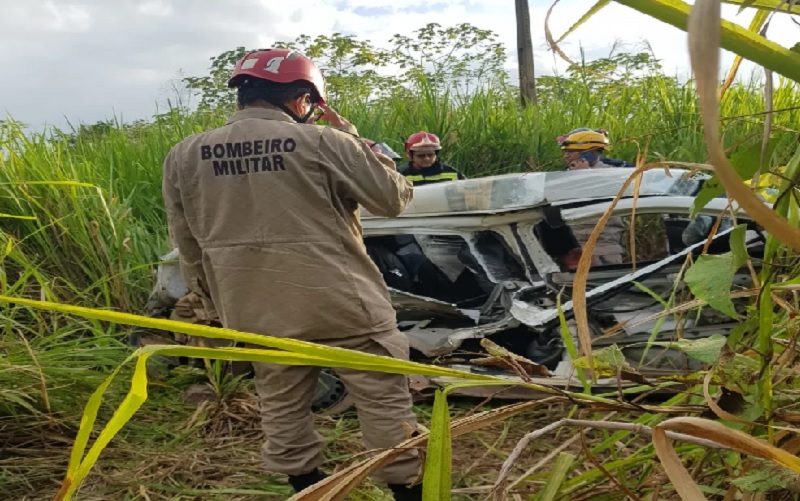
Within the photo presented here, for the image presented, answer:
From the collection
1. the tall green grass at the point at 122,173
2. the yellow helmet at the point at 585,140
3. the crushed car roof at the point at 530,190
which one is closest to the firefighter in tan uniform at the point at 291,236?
the tall green grass at the point at 122,173

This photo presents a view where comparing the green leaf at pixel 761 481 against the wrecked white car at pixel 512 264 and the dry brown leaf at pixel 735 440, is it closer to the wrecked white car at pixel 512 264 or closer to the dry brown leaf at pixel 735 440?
the dry brown leaf at pixel 735 440

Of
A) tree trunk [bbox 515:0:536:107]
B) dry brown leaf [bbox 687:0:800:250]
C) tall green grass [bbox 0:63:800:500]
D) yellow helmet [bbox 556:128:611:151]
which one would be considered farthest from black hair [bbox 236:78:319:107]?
tree trunk [bbox 515:0:536:107]

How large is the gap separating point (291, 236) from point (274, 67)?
0.67 meters

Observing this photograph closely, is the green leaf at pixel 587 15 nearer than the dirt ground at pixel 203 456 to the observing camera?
Yes

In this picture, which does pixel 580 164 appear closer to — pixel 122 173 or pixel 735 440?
pixel 122 173

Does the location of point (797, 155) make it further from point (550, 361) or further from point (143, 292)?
point (143, 292)

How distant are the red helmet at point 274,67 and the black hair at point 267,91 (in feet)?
0.07

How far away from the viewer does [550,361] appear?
12.5 ft

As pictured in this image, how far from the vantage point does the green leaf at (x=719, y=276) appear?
1.82 ft

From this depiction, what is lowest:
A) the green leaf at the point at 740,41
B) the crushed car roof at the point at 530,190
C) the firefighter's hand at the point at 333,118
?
the crushed car roof at the point at 530,190

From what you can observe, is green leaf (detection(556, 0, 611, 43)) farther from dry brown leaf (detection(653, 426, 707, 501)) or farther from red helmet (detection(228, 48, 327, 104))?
red helmet (detection(228, 48, 327, 104))

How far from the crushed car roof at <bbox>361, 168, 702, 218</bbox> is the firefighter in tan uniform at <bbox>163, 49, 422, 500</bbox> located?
1.53 metres

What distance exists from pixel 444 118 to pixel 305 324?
6.11 meters

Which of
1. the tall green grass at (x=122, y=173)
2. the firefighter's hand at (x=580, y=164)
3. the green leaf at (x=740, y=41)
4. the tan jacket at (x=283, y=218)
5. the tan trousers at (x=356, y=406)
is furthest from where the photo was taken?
the firefighter's hand at (x=580, y=164)
